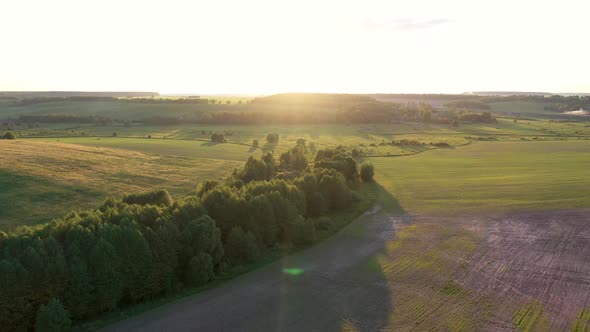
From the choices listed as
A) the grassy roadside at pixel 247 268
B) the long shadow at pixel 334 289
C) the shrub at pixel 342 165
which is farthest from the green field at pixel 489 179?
the long shadow at pixel 334 289

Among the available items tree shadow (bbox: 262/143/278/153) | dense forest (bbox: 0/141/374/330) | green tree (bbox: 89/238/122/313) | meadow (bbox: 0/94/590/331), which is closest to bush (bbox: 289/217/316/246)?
dense forest (bbox: 0/141/374/330)

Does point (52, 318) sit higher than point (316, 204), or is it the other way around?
point (316, 204)

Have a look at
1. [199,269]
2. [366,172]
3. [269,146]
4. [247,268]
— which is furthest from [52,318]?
[269,146]

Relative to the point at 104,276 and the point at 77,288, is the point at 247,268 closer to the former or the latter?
the point at 104,276

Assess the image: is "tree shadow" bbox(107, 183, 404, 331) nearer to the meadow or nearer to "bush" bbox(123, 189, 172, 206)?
the meadow

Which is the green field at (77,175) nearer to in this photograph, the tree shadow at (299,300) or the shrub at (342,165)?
the shrub at (342,165)

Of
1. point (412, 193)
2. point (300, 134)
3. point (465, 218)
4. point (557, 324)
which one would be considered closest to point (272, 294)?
point (557, 324)
